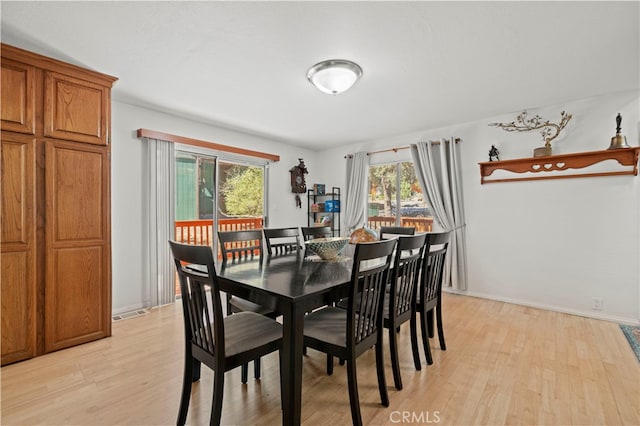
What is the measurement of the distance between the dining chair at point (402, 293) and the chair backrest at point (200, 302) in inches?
40.7

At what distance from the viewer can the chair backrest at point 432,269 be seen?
2.23 m

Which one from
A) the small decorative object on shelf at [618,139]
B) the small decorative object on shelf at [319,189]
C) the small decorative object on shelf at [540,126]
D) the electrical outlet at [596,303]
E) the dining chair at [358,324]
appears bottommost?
the electrical outlet at [596,303]

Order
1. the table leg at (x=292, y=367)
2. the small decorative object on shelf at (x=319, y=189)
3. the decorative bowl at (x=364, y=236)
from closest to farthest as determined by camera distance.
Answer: the table leg at (x=292, y=367), the decorative bowl at (x=364, y=236), the small decorative object on shelf at (x=319, y=189)

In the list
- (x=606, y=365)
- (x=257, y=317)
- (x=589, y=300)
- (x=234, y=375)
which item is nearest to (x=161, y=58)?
(x=257, y=317)

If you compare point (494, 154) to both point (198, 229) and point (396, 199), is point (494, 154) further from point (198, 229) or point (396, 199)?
point (198, 229)

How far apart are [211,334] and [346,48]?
2058mm

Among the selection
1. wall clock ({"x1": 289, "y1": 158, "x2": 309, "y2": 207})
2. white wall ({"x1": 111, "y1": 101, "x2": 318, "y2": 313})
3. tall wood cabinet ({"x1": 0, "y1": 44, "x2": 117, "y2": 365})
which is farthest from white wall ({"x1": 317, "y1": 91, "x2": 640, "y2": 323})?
tall wood cabinet ({"x1": 0, "y1": 44, "x2": 117, "y2": 365})

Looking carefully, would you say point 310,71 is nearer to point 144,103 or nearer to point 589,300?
point 144,103

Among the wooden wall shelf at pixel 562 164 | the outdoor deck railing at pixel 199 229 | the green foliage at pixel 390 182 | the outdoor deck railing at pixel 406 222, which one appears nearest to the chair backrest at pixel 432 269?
the wooden wall shelf at pixel 562 164

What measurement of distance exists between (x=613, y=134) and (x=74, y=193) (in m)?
5.21

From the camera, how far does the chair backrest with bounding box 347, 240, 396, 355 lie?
1.53 metres

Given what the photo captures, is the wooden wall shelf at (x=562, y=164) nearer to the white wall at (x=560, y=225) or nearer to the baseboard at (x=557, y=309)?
the white wall at (x=560, y=225)

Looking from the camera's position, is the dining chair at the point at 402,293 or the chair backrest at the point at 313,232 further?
the chair backrest at the point at 313,232

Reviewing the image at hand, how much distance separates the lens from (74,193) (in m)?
2.49
